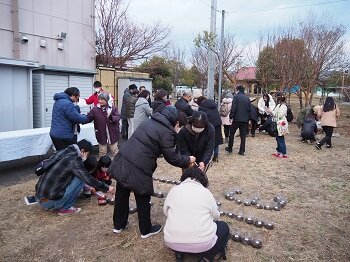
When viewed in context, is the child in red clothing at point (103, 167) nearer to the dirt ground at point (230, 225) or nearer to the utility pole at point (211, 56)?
the dirt ground at point (230, 225)

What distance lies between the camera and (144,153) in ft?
10.4

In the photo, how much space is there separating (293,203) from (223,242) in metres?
2.29

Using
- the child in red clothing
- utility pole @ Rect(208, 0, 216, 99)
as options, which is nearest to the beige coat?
utility pole @ Rect(208, 0, 216, 99)

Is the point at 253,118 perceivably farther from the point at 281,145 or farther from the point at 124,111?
the point at 124,111

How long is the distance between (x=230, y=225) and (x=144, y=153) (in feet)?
5.43

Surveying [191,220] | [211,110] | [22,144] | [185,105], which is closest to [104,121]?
[22,144]

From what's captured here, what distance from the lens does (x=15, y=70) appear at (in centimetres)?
770

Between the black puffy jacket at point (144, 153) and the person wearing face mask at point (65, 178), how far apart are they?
802 millimetres

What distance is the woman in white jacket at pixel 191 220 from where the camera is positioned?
2.68 meters

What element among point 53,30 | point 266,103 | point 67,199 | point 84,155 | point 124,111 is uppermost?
point 53,30

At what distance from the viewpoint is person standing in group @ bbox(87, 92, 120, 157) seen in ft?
19.3

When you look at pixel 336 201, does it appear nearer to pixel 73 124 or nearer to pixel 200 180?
pixel 200 180

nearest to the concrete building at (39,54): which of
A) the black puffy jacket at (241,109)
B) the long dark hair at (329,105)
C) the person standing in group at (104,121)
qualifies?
the person standing in group at (104,121)

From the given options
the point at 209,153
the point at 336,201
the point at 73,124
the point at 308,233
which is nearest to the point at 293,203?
the point at 336,201
